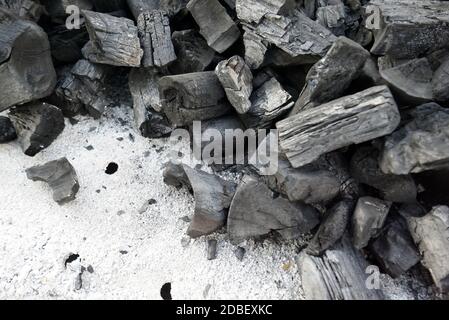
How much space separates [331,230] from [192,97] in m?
1.13

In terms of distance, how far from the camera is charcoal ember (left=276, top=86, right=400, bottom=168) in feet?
6.40

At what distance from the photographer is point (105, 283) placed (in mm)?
2139

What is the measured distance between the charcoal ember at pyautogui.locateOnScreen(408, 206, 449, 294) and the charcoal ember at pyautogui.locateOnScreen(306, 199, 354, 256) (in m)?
0.37

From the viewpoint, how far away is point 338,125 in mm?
1999

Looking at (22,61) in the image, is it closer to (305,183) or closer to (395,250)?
(305,183)

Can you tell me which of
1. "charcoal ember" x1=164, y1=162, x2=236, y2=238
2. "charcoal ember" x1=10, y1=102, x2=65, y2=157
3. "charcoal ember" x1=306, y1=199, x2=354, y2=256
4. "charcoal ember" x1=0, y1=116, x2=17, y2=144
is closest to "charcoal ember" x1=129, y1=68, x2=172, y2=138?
"charcoal ember" x1=164, y1=162, x2=236, y2=238

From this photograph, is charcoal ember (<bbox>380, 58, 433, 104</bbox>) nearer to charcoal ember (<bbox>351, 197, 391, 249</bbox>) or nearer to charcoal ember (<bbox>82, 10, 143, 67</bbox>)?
charcoal ember (<bbox>351, 197, 391, 249</bbox>)

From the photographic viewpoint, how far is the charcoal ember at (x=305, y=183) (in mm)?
2123

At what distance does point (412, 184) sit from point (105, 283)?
173 centimetres

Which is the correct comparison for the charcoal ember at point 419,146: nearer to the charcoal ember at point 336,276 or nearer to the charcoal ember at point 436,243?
the charcoal ember at point 436,243

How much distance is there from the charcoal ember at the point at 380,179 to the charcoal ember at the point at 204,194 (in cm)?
74

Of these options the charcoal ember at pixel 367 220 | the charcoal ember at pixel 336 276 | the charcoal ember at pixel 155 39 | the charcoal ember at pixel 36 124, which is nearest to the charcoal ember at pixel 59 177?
the charcoal ember at pixel 36 124

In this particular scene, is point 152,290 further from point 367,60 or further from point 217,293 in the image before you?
point 367,60

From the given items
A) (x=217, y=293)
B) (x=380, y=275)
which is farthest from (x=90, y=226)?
(x=380, y=275)
